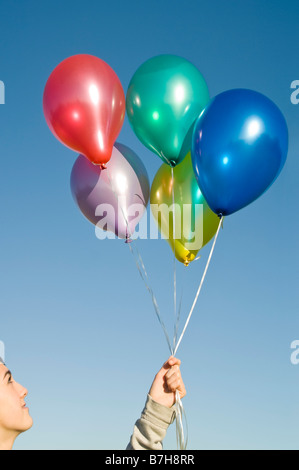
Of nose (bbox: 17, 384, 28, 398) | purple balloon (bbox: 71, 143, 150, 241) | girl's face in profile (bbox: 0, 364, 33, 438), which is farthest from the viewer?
purple balloon (bbox: 71, 143, 150, 241)

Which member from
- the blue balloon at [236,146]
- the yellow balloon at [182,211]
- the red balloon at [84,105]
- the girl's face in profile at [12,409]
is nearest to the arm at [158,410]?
the girl's face in profile at [12,409]

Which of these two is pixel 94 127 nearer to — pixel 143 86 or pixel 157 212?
pixel 143 86

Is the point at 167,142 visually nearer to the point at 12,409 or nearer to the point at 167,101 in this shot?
the point at 167,101

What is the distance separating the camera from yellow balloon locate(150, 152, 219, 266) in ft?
15.6

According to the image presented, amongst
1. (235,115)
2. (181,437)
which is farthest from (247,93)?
(181,437)

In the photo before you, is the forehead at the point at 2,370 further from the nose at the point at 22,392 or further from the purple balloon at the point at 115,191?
the purple balloon at the point at 115,191

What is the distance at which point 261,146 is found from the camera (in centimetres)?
405

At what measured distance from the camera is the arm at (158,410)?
2619 mm

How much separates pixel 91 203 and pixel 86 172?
0.30m

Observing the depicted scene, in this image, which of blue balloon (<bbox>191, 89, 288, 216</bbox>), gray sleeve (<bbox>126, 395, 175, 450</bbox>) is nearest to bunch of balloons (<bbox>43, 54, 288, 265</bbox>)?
blue balloon (<bbox>191, 89, 288, 216</bbox>)

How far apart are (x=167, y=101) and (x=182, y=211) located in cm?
98

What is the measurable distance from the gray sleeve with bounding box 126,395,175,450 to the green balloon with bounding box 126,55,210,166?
8.12ft

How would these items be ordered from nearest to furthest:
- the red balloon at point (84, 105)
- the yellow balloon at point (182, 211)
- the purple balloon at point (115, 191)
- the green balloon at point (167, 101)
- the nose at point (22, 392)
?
the nose at point (22, 392)
the red balloon at point (84, 105)
the green balloon at point (167, 101)
the yellow balloon at point (182, 211)
the purple balloon at point (115, 191)

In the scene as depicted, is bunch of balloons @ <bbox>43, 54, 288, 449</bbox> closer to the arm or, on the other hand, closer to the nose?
the arm
